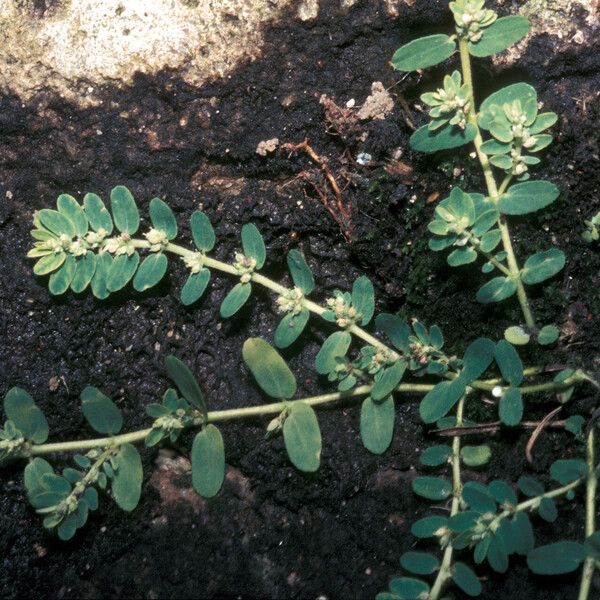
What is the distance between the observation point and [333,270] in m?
3.06

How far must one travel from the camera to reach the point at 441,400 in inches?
114

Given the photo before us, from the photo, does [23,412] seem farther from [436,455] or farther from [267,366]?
[436,455]

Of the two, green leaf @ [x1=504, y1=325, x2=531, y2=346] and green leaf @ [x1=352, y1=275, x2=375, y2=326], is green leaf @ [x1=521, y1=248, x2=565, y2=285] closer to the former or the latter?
green leaf @ [x1=504, y1=325, x2=531, y2=346]

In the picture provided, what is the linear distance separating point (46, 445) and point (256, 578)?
2.77ft

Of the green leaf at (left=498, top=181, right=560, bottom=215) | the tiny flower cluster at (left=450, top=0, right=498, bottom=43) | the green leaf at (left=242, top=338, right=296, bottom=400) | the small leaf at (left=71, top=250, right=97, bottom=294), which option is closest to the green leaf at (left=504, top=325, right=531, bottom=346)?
the green leaf at (left=498, top=181, right=560, bottom=215)

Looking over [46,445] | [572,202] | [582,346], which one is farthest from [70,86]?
[582,346]

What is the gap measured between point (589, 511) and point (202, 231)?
5.14 ft

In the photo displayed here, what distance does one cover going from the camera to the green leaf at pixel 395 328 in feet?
9.34

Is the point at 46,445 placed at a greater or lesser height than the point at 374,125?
lesser

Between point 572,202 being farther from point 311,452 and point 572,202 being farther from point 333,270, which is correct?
point 311,452

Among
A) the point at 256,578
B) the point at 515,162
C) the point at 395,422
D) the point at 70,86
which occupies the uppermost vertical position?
the point at 70,86

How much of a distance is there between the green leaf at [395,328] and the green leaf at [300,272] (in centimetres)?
25

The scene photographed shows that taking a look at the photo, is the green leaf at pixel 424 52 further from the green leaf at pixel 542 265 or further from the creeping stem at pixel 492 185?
the green leaf at pixel 542 265

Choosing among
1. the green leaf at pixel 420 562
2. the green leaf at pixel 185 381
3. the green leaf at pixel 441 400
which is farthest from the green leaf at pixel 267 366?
the green leaf at pixel 420 562
